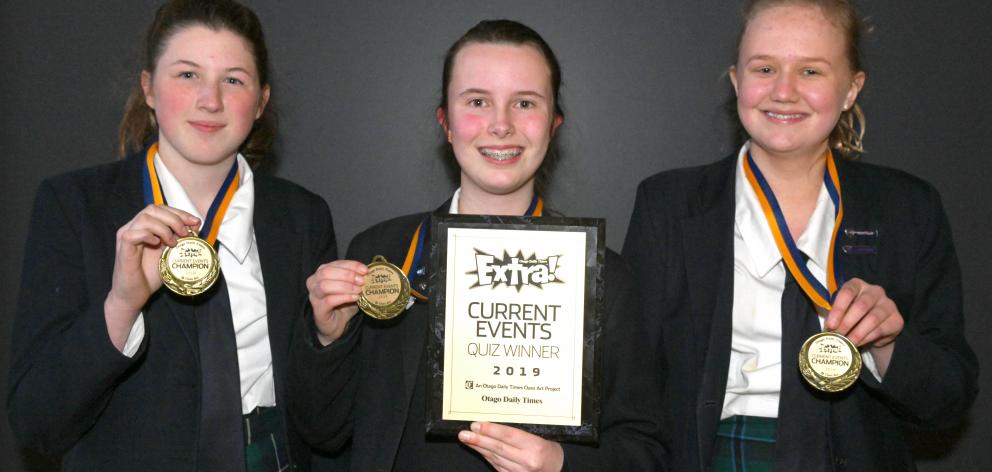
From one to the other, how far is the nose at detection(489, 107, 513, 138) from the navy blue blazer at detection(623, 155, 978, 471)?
62 centimetres

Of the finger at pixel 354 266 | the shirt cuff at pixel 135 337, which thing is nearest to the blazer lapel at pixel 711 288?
the finger at pixel 354 266

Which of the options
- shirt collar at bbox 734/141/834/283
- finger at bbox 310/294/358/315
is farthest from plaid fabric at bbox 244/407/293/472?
shirt collar at bbox 734/141/834/283

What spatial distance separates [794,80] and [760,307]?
26.4 inches

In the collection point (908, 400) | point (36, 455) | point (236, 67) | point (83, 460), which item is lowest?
point (36, 455)

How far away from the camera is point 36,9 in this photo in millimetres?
3791

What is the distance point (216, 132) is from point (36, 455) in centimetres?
199

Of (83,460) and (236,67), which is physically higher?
(236,67)

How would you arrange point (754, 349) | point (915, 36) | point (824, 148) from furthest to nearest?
point (915, 36) → point (824, 148) → point (754, 349)

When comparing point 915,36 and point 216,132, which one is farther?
point 915,36

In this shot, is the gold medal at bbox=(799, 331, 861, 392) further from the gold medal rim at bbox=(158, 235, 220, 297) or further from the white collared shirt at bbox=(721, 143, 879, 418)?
the gold medal rim at bbox=(158, 235, 220, 297)

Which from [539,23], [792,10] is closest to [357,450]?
[792,10]

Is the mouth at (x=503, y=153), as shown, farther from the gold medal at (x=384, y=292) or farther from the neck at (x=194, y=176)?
the neck at (x=194, y=176)

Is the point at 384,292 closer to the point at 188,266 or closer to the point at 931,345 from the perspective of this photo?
the point at 188,266

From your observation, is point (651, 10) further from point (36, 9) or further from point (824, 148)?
point (36, 9)
